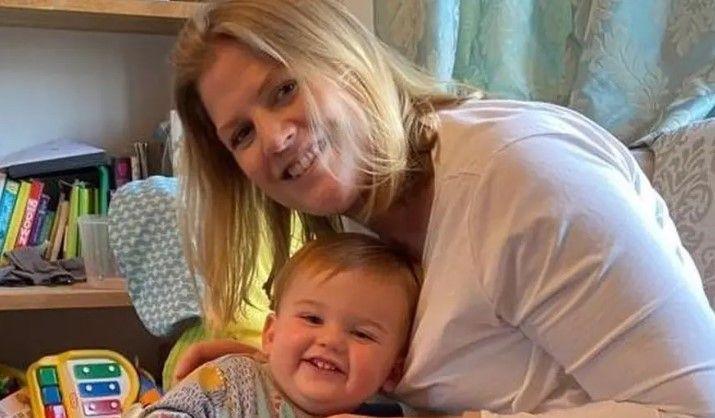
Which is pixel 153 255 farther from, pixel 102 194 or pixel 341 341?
pixel 341 341

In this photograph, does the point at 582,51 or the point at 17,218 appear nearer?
the point at 582,51

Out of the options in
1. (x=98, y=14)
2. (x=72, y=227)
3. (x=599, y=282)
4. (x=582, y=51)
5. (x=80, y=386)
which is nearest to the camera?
(x=599, y=282)

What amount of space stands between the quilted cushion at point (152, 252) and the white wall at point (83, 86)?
1.80 feet

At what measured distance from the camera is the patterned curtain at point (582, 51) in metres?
1.75

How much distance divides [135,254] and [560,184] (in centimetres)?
113

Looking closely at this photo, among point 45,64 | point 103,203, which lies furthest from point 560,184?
point 45,64

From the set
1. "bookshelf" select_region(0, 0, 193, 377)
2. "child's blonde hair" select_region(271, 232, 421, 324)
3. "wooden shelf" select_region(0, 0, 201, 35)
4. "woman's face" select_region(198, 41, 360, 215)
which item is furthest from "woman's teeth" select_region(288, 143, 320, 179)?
"bookshelf" select_region(0, 0, 193, 377)

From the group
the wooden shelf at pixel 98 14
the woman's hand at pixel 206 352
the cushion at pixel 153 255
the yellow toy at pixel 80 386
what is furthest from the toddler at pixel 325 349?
the wooden shelf at pixel 98 14

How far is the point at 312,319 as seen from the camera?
1229mm

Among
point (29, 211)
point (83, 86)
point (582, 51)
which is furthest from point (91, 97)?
point (582, 51)

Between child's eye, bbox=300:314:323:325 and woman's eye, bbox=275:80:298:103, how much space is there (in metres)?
0.26

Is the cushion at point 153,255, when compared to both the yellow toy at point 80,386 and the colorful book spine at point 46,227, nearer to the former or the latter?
the yellow toy at point 80,386

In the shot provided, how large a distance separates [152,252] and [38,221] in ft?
1.55

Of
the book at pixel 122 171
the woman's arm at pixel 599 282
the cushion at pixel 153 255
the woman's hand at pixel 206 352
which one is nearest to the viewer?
the woman's arm at pixel 599 282
